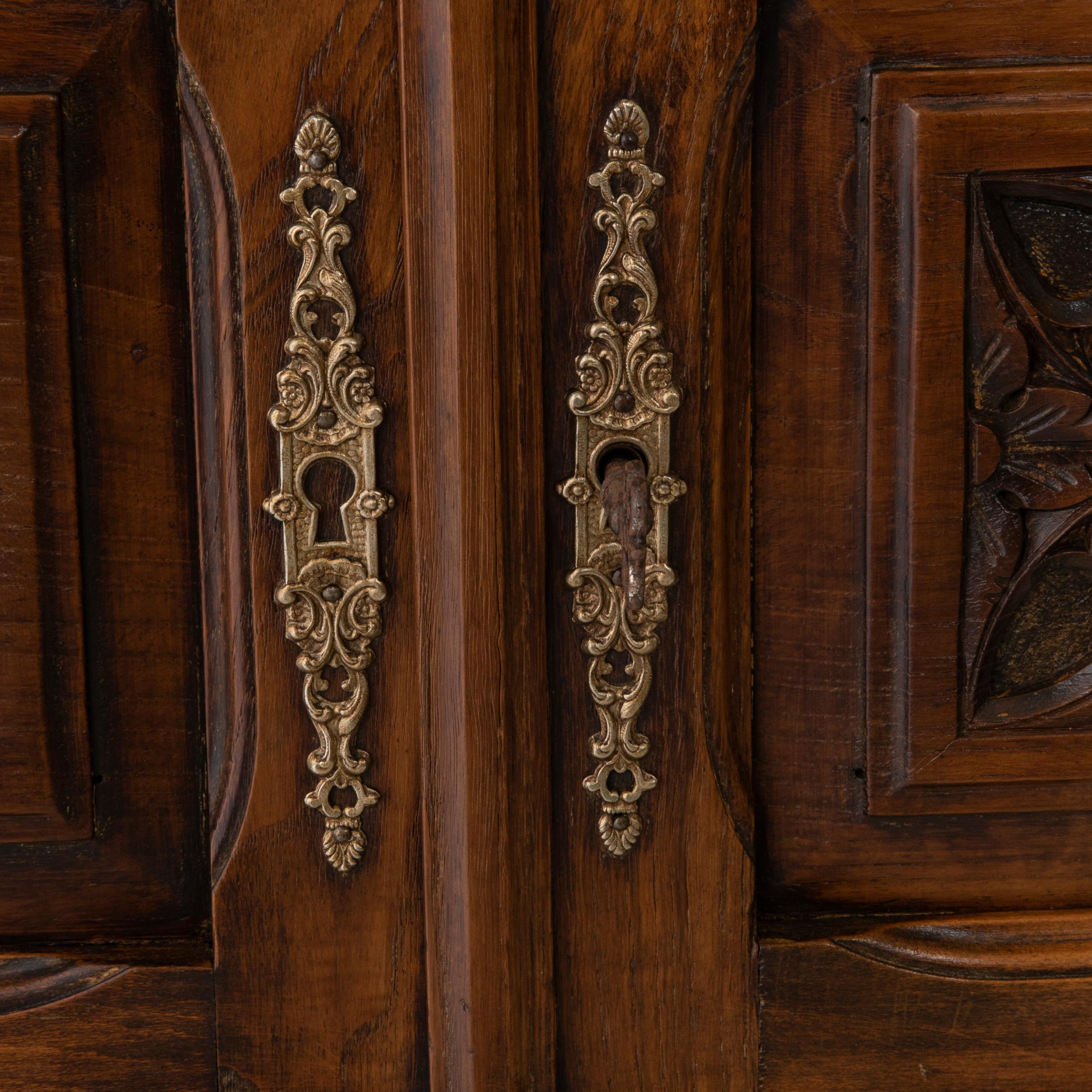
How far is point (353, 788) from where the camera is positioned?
1.28 feet

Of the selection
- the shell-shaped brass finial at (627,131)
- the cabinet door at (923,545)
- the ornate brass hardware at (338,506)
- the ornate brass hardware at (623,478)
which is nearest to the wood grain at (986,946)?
the cabinet door at (923,545)

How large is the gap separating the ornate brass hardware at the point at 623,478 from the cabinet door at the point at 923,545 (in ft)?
0.17

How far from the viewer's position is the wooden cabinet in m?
0.37

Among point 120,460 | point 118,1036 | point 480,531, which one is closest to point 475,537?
point 480,531

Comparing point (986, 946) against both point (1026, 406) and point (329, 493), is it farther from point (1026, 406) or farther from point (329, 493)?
point (329, 493)

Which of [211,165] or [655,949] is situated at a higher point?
[211,165]

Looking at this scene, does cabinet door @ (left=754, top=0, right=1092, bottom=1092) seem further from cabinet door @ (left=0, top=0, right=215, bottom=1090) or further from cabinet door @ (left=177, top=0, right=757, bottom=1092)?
cabinet door @ (left=0, top=0, right=215, bottom=1090)

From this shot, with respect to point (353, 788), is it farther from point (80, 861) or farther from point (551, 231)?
point (551, 231)

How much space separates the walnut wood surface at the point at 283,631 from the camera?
364 mm

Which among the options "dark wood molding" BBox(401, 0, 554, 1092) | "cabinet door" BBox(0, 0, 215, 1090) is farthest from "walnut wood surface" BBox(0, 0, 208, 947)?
"dark wood molding" BBox(401, 0, 554, 1092)

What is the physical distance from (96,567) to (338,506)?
106 millimetres

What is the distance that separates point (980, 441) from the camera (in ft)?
1.28

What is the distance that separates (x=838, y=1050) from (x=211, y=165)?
45 centimetres

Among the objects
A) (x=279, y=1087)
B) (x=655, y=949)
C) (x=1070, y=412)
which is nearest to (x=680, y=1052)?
(x=655, y=949)
